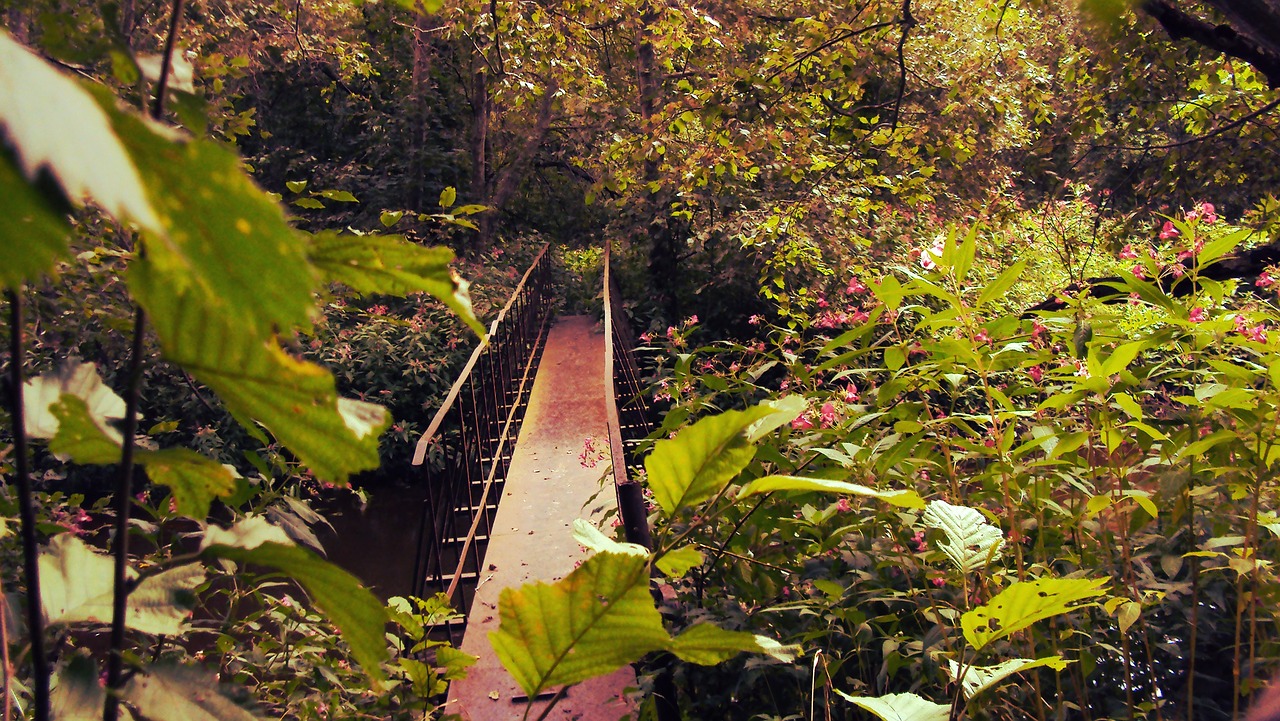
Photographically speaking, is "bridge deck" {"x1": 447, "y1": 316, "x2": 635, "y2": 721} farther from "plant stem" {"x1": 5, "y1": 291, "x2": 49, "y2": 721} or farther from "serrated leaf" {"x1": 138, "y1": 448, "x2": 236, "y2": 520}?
"plant stem" {"x1": 5, "y1": 291, "x2": 49, "y2": 721}

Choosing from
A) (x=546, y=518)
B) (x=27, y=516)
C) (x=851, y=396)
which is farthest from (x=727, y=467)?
(x=546, y=518)

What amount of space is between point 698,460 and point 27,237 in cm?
33

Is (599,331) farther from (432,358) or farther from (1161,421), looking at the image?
(1161,421)

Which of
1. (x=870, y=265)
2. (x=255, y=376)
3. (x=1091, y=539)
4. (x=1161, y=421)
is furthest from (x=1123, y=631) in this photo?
(x=870, y=265)

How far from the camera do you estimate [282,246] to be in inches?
9.1

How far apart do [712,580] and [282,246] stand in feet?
6.14

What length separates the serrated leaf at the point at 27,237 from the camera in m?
0.19

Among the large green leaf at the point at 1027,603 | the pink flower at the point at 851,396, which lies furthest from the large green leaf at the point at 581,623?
the pink flower at the point at 851,396

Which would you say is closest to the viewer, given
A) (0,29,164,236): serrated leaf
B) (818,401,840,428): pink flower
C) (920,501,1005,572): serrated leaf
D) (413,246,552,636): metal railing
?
(0,29,164,236): serrated leaf

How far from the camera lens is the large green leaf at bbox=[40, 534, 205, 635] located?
0.49 m

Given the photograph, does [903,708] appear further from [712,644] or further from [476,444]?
[476,444]

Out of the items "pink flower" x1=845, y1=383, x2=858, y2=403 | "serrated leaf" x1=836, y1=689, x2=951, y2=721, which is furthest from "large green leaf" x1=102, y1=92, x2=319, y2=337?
"pink flower" x1=845, y1=383, x2=858, y2=403

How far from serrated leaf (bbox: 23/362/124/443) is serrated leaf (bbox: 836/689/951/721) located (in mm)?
546

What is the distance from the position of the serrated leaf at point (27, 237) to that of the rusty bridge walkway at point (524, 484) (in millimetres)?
362
